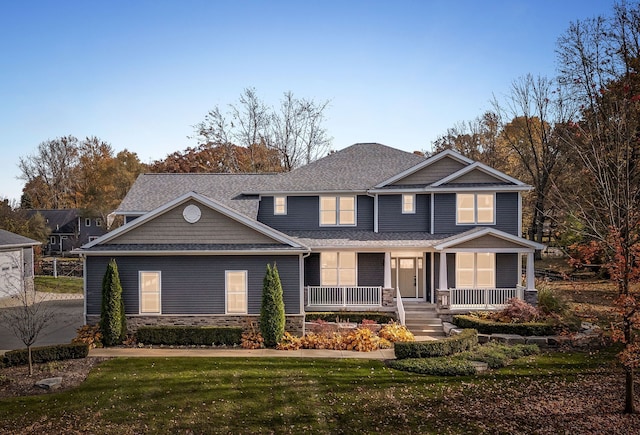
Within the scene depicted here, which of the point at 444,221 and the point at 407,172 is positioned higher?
the point at 407,172

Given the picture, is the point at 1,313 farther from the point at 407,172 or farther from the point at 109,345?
the point at 407,172

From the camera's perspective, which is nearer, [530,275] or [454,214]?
[530,275]

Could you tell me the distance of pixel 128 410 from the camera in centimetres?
1049

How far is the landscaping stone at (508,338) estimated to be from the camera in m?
15.9

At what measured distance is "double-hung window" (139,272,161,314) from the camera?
17.1m

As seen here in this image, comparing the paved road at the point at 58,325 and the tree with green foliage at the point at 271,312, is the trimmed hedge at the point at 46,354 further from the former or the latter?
the tree with green foliage at the point at 271,312

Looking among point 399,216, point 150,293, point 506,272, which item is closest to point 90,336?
point 150,293

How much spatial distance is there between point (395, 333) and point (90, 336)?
11314 mm

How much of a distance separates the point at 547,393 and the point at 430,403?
10.3ft

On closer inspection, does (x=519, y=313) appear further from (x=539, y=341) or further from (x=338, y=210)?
(x=338, y=210)

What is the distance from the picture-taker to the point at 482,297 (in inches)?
752

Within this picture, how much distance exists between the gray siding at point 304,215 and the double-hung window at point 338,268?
1.54 m

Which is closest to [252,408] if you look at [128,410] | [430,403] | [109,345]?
[128,410]

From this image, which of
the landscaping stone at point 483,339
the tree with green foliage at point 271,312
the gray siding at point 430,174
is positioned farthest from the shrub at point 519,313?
the tree with green foliage at point 271,312
